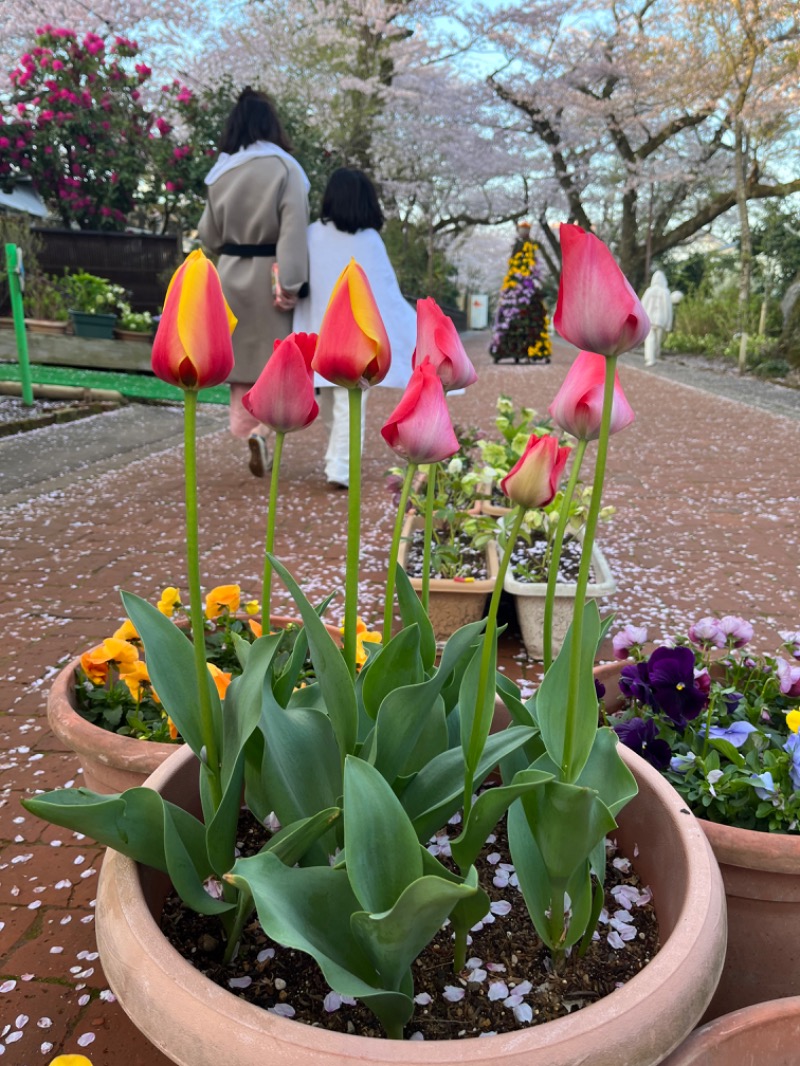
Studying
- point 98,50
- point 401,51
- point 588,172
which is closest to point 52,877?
point 98,50

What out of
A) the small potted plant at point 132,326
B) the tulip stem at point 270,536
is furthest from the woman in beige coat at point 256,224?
the small potted plant at point 132,326

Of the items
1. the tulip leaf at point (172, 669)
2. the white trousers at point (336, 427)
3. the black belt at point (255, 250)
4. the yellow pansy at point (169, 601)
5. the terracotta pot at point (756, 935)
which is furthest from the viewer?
the white trousers at point (336, 427)

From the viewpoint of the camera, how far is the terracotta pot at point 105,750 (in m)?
1.55

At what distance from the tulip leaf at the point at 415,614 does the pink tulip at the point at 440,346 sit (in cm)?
28

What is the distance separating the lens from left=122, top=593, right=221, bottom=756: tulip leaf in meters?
1.06

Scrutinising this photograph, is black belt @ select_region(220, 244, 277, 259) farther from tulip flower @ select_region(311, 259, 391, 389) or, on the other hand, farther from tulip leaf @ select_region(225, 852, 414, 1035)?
tulip leaf @ select_region(225, 852, 414, 1035)

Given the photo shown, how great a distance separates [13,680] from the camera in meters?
2.63

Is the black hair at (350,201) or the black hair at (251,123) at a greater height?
the black hair at (251,123)

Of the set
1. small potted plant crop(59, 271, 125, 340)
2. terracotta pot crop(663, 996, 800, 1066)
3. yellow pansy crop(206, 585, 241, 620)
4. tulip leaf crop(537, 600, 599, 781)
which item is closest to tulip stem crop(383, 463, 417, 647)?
tulip leaf crop(537, 600, 599, 781)

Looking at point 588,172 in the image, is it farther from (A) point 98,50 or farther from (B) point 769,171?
(A) point 98,50

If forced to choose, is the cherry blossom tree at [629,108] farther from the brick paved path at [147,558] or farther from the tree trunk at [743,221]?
the brick paved path at [147,558]

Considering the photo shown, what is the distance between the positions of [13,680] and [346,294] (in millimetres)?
2224

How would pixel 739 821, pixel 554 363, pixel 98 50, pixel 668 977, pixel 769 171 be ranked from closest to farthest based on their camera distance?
pixel 668 977 < pixel 739 821 < pixel 98 50 < pixel 554 363 < pixel 769 171

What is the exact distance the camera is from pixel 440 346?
1053 mm
